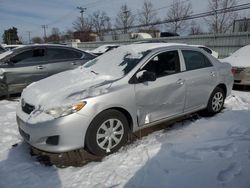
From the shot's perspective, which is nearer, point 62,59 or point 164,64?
point 164,64

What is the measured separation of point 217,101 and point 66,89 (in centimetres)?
320

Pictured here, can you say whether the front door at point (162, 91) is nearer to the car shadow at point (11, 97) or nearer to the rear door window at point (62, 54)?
the rear door window at point (62, 54)

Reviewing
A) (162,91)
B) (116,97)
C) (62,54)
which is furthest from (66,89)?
(62,54)

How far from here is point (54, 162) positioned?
12.0 ft

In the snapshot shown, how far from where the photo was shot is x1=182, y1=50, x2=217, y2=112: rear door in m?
4.74

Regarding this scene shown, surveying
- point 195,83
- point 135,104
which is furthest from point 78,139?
point 195,83

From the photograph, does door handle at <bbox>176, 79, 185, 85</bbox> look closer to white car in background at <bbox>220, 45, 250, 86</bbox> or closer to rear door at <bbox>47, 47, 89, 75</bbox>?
white car in background at <bbox>220, 45, 250, 86</bbox>

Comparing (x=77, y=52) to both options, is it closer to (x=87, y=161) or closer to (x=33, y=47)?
(x=33, y=47)

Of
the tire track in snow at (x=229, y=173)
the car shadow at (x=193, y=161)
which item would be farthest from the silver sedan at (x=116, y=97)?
the tire track in snow at (x=229, y=173)

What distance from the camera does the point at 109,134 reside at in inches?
147

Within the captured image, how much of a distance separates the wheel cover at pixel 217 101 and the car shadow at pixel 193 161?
72 centimetres

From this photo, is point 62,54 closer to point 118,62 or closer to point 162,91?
point 118,62

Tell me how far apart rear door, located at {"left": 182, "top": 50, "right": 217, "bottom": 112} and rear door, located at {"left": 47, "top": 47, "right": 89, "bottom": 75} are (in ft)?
13.4

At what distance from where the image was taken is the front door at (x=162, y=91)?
13.2ft
